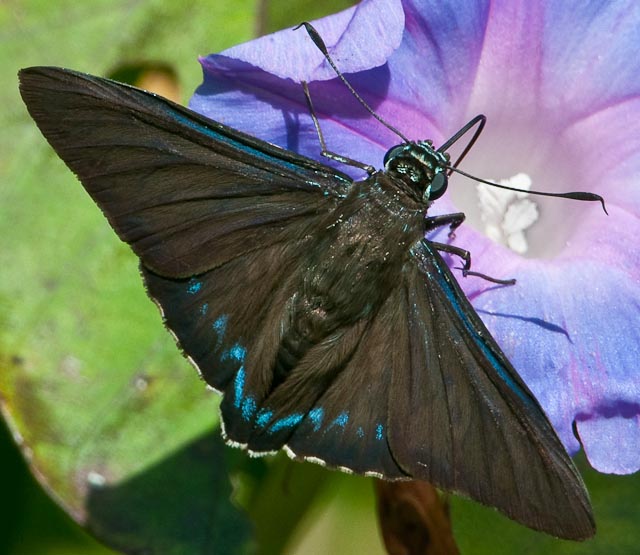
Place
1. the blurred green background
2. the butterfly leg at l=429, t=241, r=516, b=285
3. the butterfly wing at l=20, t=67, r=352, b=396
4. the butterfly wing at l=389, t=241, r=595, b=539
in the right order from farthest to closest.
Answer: the blurred green background < the butterfly leg at l=429, t=241, r=516, b=285 < the butterfly wing at l=20, t=67, r=352, b=396 < the butterfly wing at l=389, t=241, r=595, b=539

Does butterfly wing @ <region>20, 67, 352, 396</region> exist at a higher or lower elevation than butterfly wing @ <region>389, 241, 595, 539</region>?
higher

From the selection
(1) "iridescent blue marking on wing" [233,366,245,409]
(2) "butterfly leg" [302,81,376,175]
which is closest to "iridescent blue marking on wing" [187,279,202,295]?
(1) "iridescent blue marking on wing" [233,366,245,409]

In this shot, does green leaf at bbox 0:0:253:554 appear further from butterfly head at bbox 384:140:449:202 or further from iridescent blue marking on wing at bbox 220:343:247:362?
butterfly head at bbox 384:140:449:202

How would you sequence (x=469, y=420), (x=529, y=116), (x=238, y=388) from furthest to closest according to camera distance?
1. (x=529, y=116)
2. (x=238, y=388)
3. (x=469, y=420)

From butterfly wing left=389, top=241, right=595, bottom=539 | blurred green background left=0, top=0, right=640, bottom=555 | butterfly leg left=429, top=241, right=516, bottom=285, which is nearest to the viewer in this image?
butterfly wing left=389, top=241, right=595, bottom=539

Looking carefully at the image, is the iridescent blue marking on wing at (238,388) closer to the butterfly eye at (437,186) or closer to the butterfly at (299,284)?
the butterfly at (299,284)

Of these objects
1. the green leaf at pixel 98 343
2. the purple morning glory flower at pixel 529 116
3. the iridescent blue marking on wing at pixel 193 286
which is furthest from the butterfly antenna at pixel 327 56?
the green leaf at pixel 98 343

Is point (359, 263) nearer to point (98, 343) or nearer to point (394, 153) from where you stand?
point (394, 153)

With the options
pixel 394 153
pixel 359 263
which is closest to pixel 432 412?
pixel 359 263

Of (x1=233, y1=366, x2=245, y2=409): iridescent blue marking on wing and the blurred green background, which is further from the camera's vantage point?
the blurred green background
